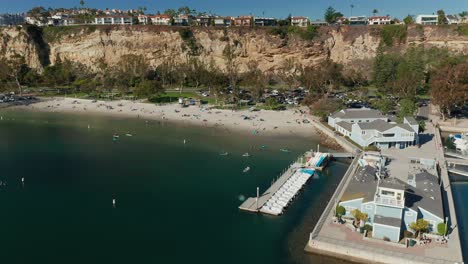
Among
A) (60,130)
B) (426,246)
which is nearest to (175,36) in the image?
(60,130)

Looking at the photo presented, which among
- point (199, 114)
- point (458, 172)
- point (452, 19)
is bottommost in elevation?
point (458, 172)

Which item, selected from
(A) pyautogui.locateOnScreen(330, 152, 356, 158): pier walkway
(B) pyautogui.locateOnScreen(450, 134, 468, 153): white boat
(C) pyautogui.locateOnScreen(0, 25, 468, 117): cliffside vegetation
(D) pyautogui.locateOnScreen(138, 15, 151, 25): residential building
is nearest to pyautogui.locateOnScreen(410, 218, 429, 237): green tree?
(A) pyautogui.locateOnScreen(330, 152, 356, 158): pier walkway

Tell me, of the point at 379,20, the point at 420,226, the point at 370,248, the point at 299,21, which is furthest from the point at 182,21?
the point at 370,248

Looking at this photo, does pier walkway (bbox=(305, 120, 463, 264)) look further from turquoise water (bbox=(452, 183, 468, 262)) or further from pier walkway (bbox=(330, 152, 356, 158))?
pier walkway (bbox=(330, 152, 356, 158))

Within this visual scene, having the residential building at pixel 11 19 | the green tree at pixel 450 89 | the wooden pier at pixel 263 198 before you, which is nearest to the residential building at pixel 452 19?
the green tree at pixel 450 89

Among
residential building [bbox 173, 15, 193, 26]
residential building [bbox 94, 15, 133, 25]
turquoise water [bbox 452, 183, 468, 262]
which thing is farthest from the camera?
residential building [bbox 94, 15, 133, 25]

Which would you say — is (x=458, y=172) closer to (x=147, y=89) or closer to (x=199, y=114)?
(x=199, y=114)

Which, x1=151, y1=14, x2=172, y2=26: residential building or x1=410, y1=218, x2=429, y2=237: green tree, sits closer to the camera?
x1=410, y1=218, x2=429, y2=237: green tree

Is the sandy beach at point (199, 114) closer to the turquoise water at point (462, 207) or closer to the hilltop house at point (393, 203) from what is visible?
the turquoise water at point (462, 207)
